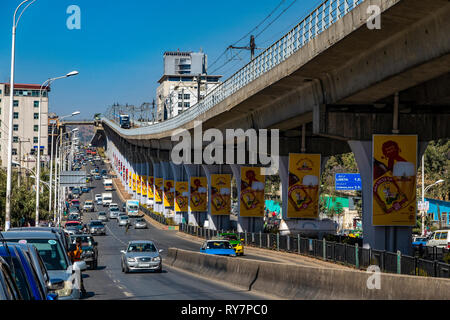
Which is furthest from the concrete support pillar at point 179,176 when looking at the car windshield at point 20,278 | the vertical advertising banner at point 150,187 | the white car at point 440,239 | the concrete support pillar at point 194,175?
the car windshield at point 20,278

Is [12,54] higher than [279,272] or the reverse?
higher

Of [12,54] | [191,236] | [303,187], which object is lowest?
[191,236]

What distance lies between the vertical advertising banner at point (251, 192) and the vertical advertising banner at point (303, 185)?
12.7 metres

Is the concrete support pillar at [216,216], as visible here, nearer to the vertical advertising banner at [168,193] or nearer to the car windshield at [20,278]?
the vertical advertising banner at [168,193]

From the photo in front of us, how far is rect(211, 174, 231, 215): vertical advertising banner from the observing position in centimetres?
7575

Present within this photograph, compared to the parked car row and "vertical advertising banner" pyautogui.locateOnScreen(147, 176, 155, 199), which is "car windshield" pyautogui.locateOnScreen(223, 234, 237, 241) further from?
"vertical advertising banner" pyautogui.locateOnScreen(147, 176, 155, 199)

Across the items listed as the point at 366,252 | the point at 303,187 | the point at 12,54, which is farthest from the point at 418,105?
the point at 12,54

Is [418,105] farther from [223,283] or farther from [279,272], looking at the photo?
[279,272]

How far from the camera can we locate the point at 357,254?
3650 cm

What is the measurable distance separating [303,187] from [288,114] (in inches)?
332

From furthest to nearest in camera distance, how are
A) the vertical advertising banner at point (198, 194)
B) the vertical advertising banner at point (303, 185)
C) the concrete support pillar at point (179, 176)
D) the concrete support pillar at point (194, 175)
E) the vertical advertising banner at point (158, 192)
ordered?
1. the vertical advertising banner at point (158, 192)
2. the concrete support pillar at point (179, 176)
3. the concrete support pillar at point (194, 175)
4. the vertical advertising banner at point (198, 194)
5. the vertical advertising banner at point (303, 185)

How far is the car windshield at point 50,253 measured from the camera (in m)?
18.5

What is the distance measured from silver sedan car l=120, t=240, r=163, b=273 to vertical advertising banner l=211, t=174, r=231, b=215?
39.7 m

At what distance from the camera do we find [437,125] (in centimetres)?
3816
